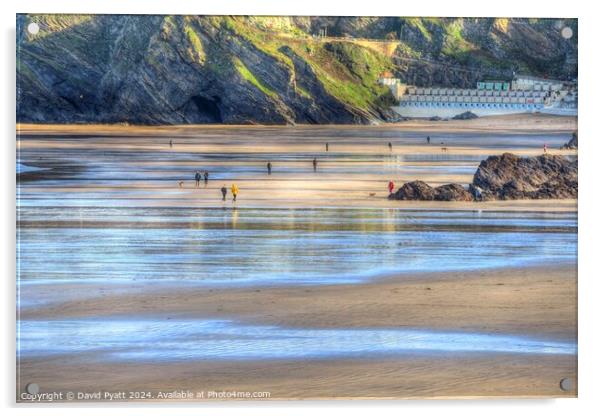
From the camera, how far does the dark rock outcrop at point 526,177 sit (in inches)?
500

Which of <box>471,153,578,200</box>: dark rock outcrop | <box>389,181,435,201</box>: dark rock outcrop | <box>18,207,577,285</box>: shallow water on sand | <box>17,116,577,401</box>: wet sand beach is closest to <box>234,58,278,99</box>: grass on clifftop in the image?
<box>17,116,577,401</box>: wet sand beach

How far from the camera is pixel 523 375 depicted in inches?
481

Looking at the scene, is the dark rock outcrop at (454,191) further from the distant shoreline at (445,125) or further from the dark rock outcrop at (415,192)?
the distant shoreline at (445,125)

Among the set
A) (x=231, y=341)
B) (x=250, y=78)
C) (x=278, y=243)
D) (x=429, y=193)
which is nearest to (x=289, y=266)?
(x=278, y=243)

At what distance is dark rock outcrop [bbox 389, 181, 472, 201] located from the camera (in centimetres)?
1275

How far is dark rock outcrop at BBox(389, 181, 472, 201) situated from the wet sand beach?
0.31 feet

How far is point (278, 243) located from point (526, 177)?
7.95 feet

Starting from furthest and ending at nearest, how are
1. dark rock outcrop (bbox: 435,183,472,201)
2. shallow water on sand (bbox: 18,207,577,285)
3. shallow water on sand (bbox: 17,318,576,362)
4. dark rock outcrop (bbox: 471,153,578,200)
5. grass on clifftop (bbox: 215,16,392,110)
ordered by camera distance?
dark rock outcrop (bbox: 435,183,472,201)
dark rock outcrop (bbox: 471,153,578,200)
grass on clifftop (bbox: 215,16,392,110)
shallow water on sand (bbox: 18,207,577,285)
shallow water on sand (bbox: 17,318,576,362)

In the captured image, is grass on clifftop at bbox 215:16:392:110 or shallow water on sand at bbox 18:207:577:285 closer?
shallow water on sand at bbox 18:207:577:285

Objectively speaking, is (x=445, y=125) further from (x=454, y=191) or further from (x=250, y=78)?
(x=250, y=78)

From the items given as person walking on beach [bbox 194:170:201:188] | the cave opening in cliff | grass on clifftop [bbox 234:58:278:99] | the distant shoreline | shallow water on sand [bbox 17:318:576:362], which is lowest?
shallow water on sand [bbox 17:318:576:362]

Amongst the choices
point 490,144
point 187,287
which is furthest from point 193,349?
point 490,144

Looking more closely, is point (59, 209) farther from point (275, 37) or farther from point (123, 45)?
point (275, 37)

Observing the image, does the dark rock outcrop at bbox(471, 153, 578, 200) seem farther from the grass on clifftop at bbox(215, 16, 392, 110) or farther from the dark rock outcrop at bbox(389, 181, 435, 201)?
the grass on clifftop at bbox(215, 16, 392, 110)
